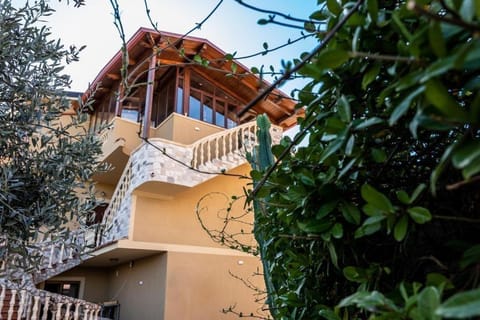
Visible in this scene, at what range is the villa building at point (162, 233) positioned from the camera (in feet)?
22.4

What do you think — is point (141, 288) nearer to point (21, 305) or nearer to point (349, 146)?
point (21, 305)

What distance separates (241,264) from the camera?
26.3 feet

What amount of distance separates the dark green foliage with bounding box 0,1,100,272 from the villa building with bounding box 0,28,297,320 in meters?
3.12

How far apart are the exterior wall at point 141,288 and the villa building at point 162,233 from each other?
22 mm

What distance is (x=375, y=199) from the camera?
0.63 metres

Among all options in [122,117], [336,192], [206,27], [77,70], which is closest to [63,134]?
[77,70]

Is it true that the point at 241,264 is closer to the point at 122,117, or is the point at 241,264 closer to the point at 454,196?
the point at 122,117

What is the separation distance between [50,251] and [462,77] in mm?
7612

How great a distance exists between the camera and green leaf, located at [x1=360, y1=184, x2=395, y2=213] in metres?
0.63

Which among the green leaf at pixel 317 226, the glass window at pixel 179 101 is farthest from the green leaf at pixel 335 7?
the glass window at pixel 179 101

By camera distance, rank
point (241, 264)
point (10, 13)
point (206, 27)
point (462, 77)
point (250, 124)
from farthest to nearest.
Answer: point (250, 124) < point (241, 264) < point (10, 13) < point (206, 27) < point (462, 77)

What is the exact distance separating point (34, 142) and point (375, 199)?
2670 millimetres

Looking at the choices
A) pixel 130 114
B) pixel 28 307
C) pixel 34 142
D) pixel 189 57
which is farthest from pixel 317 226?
pixel 130 114

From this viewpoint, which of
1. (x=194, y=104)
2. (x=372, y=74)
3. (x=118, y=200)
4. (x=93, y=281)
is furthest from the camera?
(x=194, y=104)
